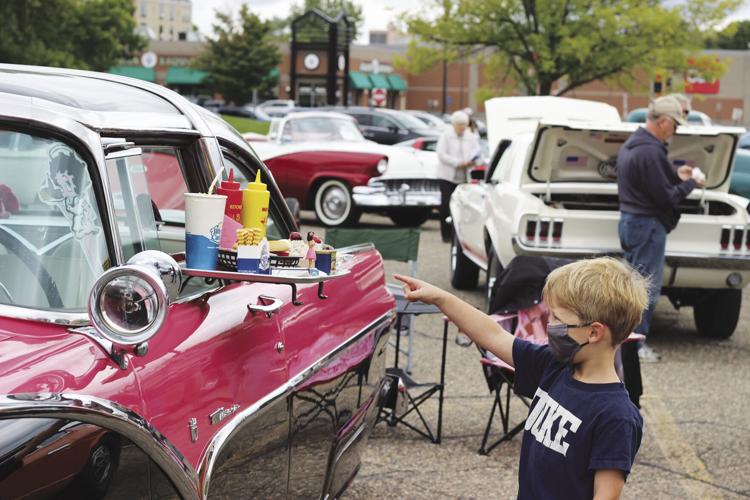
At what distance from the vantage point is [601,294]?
2.84 metres

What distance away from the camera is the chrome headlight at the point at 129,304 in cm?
234

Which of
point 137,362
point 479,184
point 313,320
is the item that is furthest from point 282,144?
point 137,362

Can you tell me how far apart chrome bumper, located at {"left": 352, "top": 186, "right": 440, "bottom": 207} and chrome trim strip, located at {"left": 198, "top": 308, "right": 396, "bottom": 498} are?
1213 centimetres

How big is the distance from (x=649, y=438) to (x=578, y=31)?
32.0m

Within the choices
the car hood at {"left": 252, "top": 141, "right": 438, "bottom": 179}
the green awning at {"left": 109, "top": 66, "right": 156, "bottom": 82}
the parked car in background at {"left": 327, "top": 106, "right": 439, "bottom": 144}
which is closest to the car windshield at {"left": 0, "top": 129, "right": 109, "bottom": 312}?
the car hood at {"left": 252, "top": 141, "right": 438, "bottom": 179}

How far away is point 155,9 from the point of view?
567 feet

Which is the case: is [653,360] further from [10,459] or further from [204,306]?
[10,459]

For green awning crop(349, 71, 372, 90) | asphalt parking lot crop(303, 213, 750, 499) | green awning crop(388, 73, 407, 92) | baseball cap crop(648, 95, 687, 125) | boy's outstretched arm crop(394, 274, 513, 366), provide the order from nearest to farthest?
boy's outstretched arm crop(394, 274, 513, 366) → asphalt parking lot crop(303, 213, 750, 499) → baseball cap crop(648, 95, 687, 125) → green awning crop(349, 71, 372, 90) → green awning crop(388, 73, 407, 92)

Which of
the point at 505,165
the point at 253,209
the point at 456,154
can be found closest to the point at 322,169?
the point at 456,154

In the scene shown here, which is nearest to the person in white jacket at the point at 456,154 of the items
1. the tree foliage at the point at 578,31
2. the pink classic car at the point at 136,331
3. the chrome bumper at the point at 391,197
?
the chrome bumper at the point at 391,197

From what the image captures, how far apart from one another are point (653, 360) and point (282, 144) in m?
→ 9.45

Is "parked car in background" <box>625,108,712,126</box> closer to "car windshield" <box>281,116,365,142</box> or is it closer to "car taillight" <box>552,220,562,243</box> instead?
"car windshield" <box>281,116,365,142</box>

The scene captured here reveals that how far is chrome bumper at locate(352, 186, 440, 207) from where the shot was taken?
1603 centimetres

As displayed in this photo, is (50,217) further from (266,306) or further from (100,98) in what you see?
(266,306)
